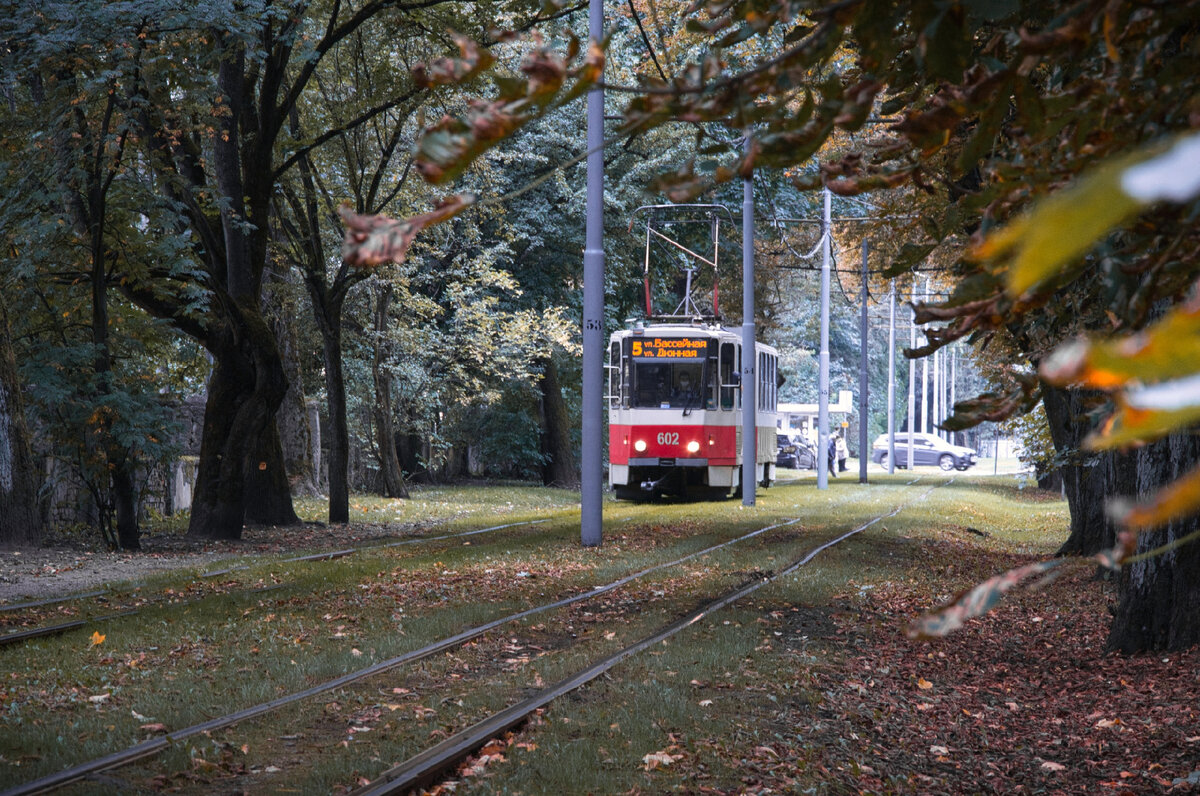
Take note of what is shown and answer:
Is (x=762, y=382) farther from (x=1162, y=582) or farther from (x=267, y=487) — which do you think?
(x=1162, y=582)

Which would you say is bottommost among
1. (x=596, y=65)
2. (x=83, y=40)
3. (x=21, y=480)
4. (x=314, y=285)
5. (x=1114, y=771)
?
(x=1114, y=771)

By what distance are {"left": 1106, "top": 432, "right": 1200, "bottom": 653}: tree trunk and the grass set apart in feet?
7.07

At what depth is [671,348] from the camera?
82.9 feet

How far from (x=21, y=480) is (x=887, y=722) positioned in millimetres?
11889

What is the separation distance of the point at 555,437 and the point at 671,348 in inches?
407

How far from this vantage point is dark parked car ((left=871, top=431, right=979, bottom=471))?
64.4 meters

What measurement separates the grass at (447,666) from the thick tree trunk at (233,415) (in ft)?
10.3

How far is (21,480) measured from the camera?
580 inches

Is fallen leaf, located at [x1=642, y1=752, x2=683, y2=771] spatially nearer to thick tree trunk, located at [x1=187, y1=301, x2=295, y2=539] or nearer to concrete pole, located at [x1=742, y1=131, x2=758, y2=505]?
thick tree trunk, located at [x1=187, y1=301, x2=295, y2=539]

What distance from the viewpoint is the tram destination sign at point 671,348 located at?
2514 centimetres

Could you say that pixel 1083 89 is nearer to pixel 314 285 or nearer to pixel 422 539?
pixel 422 539

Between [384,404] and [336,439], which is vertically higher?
[384,404]

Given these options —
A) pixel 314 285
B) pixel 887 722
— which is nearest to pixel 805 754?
pixel 887 722

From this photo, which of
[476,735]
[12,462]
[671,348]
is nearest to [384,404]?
[671,348]
